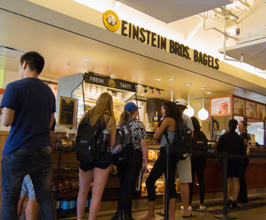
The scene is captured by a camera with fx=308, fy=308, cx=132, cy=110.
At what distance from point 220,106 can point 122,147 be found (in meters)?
6.35

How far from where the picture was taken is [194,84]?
336 inches

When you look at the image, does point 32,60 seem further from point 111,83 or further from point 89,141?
point 111,83

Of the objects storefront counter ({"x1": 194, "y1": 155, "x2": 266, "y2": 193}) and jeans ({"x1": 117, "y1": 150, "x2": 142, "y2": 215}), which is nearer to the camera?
jeans ({"x1": 117, "y1": 150, "x2": 142, "y2": 215})

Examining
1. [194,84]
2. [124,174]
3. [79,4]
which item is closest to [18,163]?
[124,174]

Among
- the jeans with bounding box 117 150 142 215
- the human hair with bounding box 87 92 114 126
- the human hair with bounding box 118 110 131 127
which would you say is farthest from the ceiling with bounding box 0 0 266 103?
the jeans with bounding box 117 150 142 215

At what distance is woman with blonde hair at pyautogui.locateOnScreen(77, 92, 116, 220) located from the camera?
10.1 feet

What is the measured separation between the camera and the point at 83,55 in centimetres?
647

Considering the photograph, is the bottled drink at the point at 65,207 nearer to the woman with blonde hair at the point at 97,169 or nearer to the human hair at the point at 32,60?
the woman with blonde hair at the point at 97,169

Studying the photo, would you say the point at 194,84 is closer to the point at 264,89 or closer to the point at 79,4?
the point at 264,89

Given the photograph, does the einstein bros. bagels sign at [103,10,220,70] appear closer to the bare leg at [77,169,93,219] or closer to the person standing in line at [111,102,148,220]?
the person standing in line at [111,102,148,220]

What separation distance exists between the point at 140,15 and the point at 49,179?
438 centimetres

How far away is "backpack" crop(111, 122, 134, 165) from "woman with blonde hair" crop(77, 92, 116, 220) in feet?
1.36

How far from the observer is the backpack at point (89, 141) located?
9.94ft

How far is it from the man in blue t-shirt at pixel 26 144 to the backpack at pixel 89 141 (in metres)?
0.83
